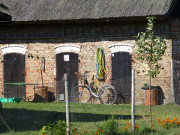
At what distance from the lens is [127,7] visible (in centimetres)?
1316

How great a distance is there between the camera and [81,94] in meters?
13.4

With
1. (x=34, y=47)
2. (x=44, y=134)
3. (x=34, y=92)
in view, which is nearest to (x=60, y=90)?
(x=34, y=92)

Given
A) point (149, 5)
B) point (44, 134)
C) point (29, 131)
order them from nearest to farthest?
point (44, 134), point (29, 131), point (149, 5)

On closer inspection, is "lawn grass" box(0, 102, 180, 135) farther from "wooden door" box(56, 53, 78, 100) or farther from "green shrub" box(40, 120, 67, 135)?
"wooden door" box(56, 53, 78, 100)

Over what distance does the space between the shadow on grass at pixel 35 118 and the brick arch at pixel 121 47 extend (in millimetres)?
4404

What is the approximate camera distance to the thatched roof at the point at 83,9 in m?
12.8

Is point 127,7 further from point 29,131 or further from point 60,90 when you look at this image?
point 29,131

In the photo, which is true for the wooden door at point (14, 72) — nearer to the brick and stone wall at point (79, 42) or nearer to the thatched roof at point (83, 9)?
the brick and stone wall at point (79, 42)

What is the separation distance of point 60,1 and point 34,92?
12.6 ft

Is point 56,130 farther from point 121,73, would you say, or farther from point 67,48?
point 67,48

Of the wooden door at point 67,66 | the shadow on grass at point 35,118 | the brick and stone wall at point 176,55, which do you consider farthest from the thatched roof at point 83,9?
the shadow on grass at point 35,118

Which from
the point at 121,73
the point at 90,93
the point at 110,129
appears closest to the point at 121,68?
the point at 121,73

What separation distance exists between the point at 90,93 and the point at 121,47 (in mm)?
2106

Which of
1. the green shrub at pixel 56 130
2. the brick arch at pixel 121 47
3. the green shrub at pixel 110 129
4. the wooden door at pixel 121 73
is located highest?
the brick arch at pixel 121 47
